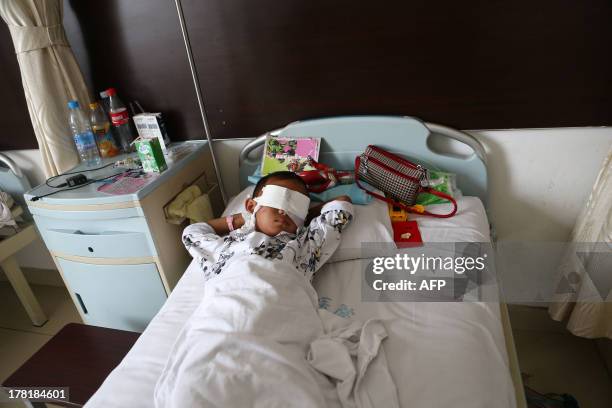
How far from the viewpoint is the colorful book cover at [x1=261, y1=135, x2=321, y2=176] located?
1.70 metres

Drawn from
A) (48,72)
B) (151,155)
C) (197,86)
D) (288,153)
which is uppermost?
(48,72)

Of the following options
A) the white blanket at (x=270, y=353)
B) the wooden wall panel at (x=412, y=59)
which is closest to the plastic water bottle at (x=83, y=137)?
the wooden wall panel at (x=412, y=59)

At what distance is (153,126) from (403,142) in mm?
1166

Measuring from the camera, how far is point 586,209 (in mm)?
1517

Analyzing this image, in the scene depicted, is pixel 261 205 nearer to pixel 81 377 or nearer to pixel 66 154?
pixel 81 377

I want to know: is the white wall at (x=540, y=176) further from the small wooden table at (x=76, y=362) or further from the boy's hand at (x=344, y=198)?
the small wooden table at (x=76, y=362)

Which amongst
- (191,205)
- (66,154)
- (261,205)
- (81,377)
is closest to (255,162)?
(191,205)

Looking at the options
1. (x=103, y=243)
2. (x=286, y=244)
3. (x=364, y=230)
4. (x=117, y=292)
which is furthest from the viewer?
(x=117, y=292)

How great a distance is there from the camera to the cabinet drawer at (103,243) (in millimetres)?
1557

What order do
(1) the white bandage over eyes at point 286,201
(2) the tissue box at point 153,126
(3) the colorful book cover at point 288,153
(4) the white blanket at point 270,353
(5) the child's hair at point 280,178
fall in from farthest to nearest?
(2) the tissue box at point 153,126
(3) the colorful book cover at point 288,153
(5) the child's hair at point 280,178
(1) the white bandage over eyes at point 286,201
(4) the white blanket at point 270,353

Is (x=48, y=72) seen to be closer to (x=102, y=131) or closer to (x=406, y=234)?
(x=102, y=131)

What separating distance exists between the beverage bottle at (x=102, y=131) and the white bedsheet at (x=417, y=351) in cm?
99

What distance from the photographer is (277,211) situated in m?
1.35

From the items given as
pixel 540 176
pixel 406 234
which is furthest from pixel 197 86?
pixel 540 176
